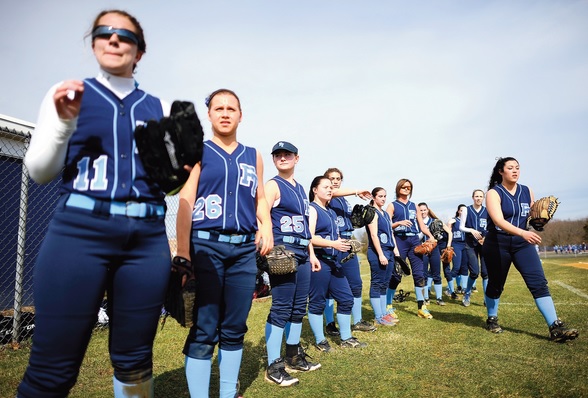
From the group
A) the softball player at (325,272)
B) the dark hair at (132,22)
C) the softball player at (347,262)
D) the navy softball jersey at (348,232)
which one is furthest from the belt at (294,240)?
the dark hair at (132,22)

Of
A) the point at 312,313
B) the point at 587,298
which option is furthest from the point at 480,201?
the point at 312,313

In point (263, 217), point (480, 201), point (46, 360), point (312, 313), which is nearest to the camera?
point (46, 360)

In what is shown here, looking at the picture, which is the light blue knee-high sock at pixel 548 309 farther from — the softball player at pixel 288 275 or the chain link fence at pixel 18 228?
the chain link fence at pixel 18 228

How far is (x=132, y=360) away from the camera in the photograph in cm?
188

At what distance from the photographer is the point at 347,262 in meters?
6.23

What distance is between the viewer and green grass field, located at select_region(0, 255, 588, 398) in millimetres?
3520

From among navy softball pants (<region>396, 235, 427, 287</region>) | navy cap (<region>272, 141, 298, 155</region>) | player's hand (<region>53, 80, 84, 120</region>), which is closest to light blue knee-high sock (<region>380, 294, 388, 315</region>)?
navy softball pants (<region>396, 235, 427, 287</region>)

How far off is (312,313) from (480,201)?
639 cm

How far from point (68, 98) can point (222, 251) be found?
1.42 metres

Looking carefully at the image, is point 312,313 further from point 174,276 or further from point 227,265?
point 174,276

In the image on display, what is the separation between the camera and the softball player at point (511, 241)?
5.24 meters

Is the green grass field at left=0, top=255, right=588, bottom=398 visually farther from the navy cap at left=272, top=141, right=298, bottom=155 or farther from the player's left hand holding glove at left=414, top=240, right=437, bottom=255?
the navy cap at left=272, top=141, right=298, bottom=155

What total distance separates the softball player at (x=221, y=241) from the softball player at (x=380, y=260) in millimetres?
4283

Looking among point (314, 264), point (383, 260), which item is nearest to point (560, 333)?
point (383, 260)
